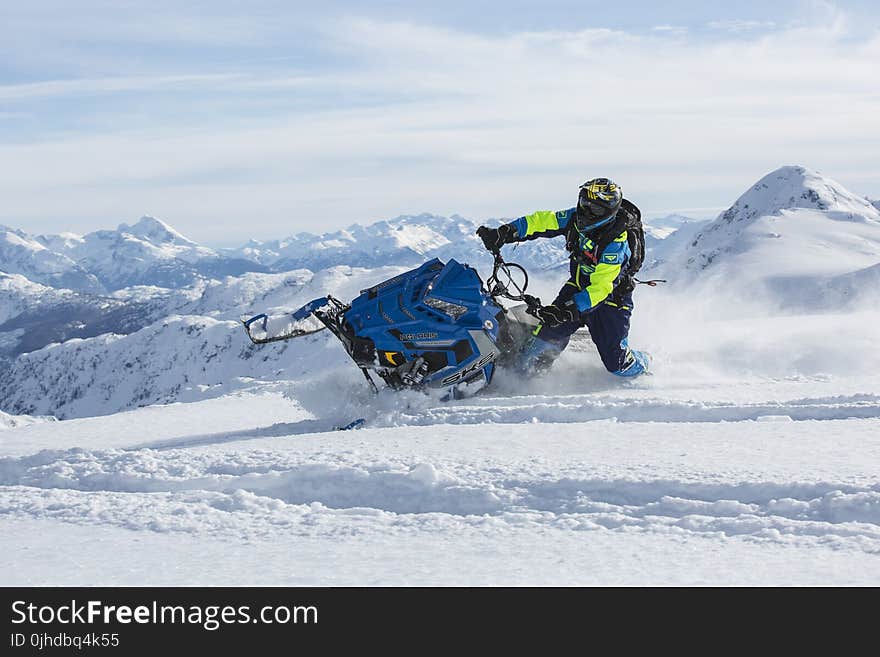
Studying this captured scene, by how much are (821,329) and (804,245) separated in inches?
3835

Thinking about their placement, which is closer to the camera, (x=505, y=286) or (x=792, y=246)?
(x=505, y=286)

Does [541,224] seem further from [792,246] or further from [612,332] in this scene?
[792,246]

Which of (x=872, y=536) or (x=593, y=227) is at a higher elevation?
(x=593, y=227)

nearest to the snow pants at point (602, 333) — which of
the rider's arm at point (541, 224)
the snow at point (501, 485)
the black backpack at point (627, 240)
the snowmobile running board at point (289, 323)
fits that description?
the black backpack at point (627, 240)

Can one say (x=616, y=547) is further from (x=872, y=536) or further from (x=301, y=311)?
(x=301, y=311)

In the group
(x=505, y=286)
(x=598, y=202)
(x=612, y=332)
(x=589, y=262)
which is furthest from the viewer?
(x=505, y=286)

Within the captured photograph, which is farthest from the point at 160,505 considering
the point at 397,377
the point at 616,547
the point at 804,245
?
the point at 804,245

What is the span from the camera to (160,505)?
5656mm

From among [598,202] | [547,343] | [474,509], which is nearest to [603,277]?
[598,202]

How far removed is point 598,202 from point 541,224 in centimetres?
110

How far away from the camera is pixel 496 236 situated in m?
9.52

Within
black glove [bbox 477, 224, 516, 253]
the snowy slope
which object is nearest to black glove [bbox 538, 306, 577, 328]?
black glove [bbox 477, 224, 516, 253]

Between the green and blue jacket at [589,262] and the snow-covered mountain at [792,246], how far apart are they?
1060 centimetres

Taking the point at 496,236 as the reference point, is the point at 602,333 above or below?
below
